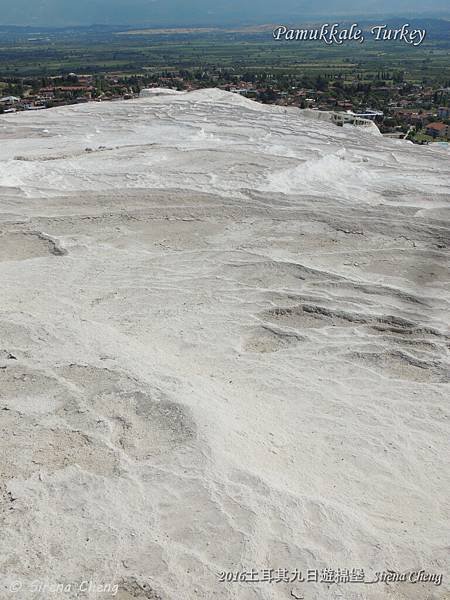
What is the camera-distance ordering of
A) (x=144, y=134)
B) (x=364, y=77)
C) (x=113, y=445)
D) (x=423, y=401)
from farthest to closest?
1. (x=364, y=77)
2. (x=144, y=134)
3. (x=423, y=401)
4. (x=113, y=445)

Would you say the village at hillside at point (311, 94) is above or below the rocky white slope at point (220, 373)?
above

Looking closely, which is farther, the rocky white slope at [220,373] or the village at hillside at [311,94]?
the village at hillside at [311,94]

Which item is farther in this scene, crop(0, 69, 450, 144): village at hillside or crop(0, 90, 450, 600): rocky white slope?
crop(0, 69, 450, 144): village at hillside

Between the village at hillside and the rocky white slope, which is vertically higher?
the village at hillside

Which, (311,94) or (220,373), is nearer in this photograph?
(220,373)

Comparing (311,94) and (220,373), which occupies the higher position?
(311,94)

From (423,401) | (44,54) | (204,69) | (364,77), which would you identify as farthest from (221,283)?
(44,54)

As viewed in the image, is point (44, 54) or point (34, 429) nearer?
point (34, 429)

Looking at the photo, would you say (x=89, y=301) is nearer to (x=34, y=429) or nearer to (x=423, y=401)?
(x=34, y=429)
